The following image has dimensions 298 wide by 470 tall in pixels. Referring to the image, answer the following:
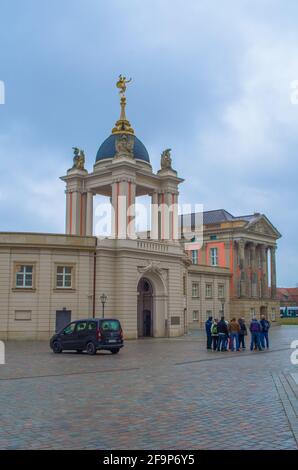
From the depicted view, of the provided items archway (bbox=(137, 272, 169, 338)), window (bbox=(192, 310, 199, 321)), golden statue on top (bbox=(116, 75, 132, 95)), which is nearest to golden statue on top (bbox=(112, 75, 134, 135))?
golden statue on top (bbox=(116, 75, 132, 95))

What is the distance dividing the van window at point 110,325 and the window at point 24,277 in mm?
11560

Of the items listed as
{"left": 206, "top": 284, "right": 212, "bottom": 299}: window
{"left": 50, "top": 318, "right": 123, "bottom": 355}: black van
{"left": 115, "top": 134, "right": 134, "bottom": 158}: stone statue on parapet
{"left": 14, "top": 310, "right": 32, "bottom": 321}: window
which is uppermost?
{"left": 115, "top": 134, "right": 134, "bottom": 158}: stone statue on parapet

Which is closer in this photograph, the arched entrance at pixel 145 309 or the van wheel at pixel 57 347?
the van wheel at pixel 57 347

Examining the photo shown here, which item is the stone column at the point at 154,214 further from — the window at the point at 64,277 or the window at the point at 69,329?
the window at the point at 69,329

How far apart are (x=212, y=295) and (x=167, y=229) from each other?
22.7 m

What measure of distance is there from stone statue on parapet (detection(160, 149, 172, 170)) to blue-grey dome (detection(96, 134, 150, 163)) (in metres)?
1.42

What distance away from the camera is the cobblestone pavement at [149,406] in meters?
8.01

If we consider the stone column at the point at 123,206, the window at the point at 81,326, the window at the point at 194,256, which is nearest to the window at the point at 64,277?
the stone column at the point at 123,206

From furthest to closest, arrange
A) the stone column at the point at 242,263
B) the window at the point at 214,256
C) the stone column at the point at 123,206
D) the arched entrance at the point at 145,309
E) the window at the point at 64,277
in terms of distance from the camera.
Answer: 1. the window at the point at 214,256
2. the stone column at the point at 242,263
3. the arched entrance at the point at 145,309
4. the stone column at the point at 123,206
5. the window at the point at 64,277

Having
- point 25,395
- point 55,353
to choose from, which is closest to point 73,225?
point 55,353

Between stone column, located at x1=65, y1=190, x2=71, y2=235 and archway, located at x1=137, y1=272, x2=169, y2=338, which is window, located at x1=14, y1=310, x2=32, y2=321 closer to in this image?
archway, located at x1=137, y1=272, x2=169, y2=338

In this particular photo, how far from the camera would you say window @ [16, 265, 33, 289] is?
116 feet

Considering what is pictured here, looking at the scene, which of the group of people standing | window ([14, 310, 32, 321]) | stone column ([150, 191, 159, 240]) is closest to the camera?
the group of people standing
